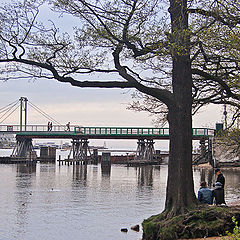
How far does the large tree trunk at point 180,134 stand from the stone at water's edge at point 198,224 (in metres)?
0.67

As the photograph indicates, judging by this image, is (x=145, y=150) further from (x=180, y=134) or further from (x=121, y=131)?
(x=180, y=134)

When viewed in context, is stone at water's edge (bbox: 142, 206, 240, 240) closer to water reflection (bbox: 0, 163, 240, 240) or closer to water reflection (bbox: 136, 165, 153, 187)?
water reflection (bbox: 0, 163, 240, 240)

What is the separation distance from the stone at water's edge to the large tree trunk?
0.67 meters

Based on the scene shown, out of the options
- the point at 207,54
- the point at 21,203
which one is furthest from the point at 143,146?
the point at 207,54

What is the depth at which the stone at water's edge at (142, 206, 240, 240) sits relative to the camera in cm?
1362

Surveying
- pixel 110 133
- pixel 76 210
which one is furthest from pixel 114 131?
pixel 76 210

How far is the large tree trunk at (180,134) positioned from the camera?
49.4 feet

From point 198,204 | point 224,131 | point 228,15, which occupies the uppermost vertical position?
point 228,15

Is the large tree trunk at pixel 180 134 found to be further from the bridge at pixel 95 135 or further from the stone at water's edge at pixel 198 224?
the bridge at pixel 95 135

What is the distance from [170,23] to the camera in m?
15.6

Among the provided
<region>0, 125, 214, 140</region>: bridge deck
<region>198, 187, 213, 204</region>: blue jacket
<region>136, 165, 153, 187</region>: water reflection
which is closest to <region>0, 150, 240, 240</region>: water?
<region>198, 187, 213, 204</region>: blue jacket

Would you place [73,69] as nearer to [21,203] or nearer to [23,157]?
[21,203]

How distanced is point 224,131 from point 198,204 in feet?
15.6

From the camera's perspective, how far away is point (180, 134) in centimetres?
1563
